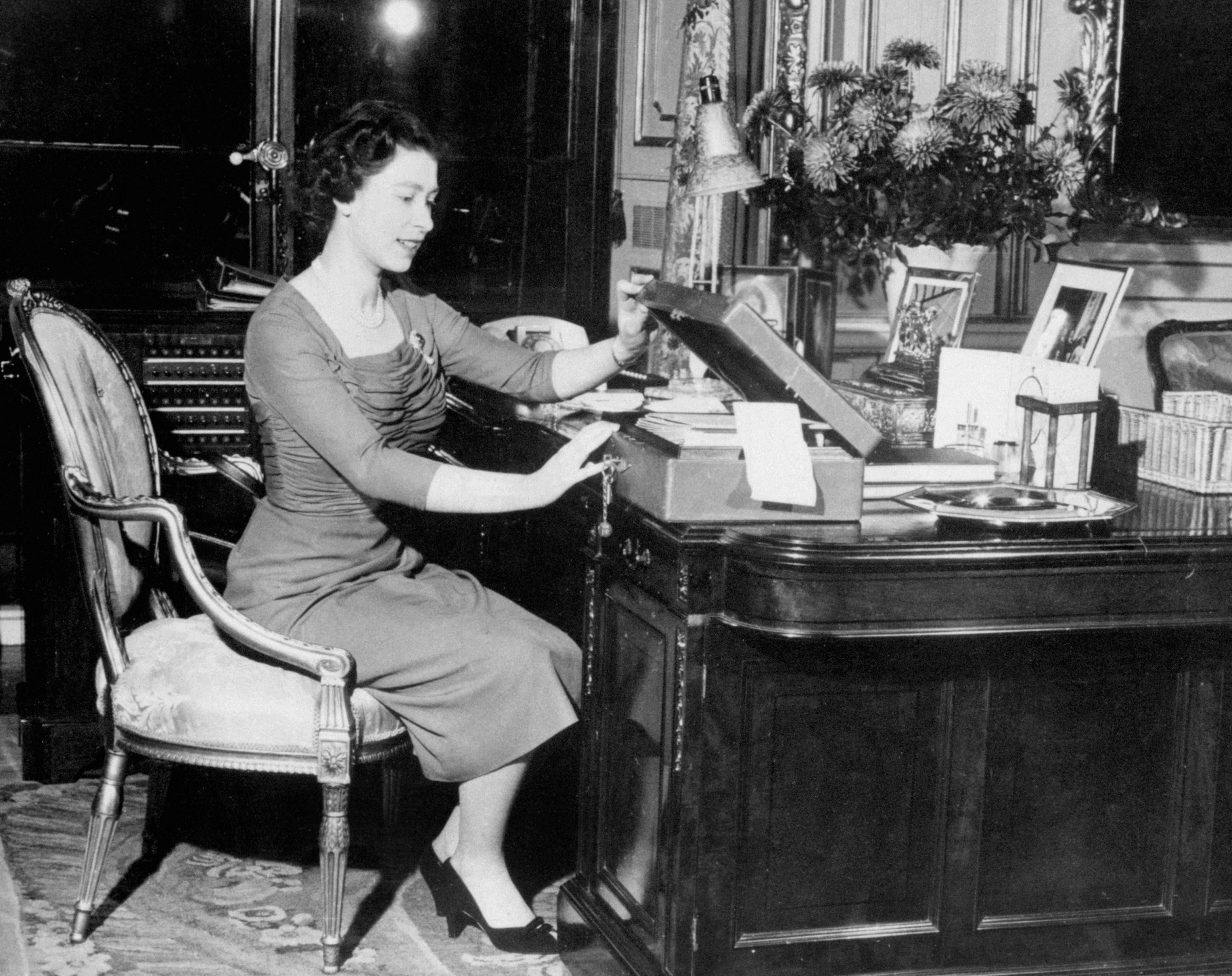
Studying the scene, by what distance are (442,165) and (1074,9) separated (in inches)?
69.6

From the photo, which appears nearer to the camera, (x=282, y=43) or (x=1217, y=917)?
(x=1217, y=917)

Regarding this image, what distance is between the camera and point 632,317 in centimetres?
278

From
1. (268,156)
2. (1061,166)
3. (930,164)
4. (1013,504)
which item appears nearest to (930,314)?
(930,164)

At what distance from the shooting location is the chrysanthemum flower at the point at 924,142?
3064 millimetres

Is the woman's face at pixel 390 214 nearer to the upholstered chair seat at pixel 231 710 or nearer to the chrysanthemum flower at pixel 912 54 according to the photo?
the upholstered chair seat at pixel 231 710

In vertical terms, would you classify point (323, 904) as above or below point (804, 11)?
below

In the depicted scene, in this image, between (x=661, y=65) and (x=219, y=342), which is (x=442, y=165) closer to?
(x=661, y=65)

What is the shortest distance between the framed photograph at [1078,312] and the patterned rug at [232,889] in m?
1.42

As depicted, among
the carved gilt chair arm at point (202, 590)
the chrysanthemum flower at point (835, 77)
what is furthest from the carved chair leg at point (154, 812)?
the chrysanthemum flower at point (835, 77)

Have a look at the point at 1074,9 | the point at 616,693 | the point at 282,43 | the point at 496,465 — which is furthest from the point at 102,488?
the point at 1074,9

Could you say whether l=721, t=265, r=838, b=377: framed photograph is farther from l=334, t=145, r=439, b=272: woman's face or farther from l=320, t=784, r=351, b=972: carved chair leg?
l=320, t=784, r=351, b=972: carved chair leg

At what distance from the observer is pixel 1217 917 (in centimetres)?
246

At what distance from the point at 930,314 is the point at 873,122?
401 mm

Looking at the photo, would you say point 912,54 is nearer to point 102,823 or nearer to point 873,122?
point 873,122
